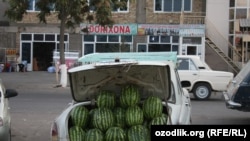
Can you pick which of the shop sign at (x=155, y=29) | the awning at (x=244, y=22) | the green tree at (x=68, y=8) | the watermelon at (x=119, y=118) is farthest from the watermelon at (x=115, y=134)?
the shop sign at (x=155, y=29)

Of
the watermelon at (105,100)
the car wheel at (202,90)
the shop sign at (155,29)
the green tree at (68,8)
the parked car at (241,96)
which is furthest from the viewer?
the shop sign at (155,29)

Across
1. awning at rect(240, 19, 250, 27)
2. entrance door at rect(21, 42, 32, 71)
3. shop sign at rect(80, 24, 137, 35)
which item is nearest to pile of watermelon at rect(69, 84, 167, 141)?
awning at rect(240, 19, 250, 27)

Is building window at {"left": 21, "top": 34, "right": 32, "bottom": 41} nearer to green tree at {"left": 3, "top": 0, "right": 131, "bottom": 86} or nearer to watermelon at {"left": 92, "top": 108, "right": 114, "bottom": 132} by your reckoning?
green tree at {"left": 3, "top": 0, "right": 131, "bottom": 86}

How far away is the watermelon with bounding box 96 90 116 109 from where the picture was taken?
6526 mm

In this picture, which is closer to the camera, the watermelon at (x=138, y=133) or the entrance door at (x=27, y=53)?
the watermelon at (x=138, y=133)

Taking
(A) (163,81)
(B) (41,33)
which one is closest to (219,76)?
(A) (163,81)

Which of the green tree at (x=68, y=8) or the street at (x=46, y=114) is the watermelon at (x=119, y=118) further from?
the green tree at (x=68, y=8)

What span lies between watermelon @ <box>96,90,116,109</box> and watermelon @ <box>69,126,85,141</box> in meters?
0.56

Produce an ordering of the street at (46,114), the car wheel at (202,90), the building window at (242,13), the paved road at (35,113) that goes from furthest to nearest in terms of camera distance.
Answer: the building window at (242,13) → the car wheel at (202,90) → the street at (46,114) → the paved road at (35,113)

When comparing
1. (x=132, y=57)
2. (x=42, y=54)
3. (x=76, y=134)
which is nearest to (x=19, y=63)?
(x=42, y=54)

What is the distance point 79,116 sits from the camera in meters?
6.26

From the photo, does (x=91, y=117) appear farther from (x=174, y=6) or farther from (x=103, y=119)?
(x=174, y=6)

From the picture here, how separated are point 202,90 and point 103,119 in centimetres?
1282

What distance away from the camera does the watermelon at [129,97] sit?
655 cm
